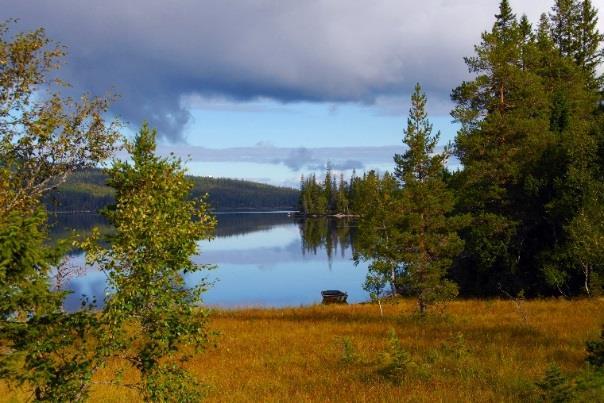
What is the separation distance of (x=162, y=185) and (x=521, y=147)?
95.7ft

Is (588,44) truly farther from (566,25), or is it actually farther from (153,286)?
(153,286)

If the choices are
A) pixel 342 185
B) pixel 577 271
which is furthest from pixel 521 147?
pixel 342 185

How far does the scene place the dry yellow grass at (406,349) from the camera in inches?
491

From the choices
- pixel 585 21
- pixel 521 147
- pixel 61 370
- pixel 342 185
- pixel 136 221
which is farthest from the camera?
pixel 342 185

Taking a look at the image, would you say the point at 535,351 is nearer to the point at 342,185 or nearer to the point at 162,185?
the point at 162,185

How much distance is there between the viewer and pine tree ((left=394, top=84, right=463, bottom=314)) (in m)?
23.5

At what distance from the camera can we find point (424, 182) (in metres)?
23.9

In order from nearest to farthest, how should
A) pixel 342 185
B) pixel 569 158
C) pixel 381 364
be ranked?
pixel 381 364 → pixel 569 158 → pixel 342 185

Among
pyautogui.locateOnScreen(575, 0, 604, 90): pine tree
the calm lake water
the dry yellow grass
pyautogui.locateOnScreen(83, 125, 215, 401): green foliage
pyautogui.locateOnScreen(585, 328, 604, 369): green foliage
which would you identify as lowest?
the calm lake water

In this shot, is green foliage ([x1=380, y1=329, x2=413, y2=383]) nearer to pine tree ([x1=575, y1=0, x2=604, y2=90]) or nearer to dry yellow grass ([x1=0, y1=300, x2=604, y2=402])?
dry yellow grass ([x1=0, y1=300, x2=604, y2=402])

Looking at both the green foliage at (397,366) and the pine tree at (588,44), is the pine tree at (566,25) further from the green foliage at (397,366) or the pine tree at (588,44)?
the green foliage at (397,366)

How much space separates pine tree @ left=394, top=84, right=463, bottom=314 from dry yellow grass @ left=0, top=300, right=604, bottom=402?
2.04 metres

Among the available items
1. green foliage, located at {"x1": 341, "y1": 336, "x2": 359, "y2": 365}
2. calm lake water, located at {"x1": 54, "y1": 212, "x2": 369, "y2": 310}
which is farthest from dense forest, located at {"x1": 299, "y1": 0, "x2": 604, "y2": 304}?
calm lake water, located at {"x1": 54, "y1": 212, "x2": 369, "y2": 310}

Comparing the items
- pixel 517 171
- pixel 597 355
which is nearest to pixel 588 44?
pixel 517 171
